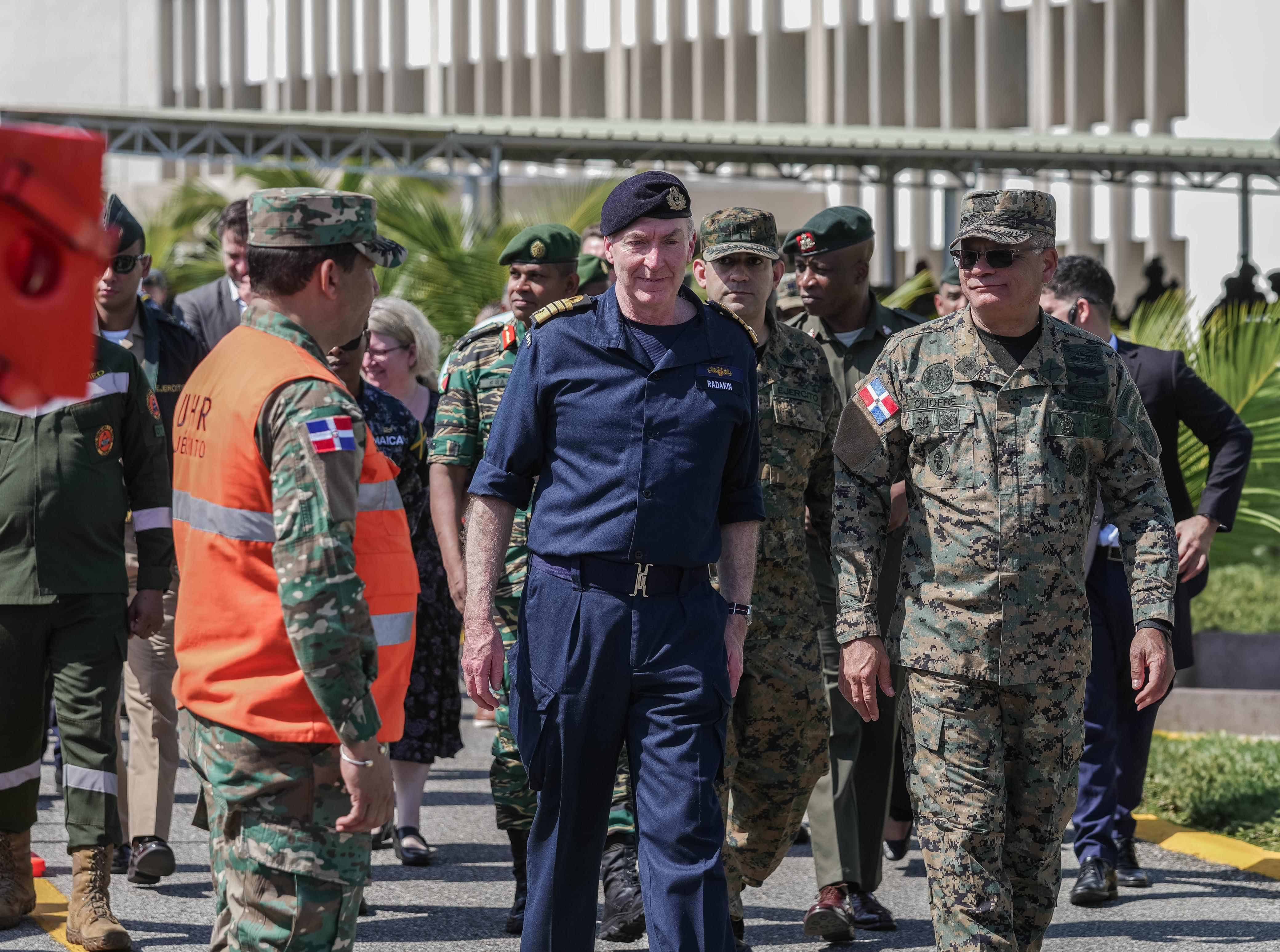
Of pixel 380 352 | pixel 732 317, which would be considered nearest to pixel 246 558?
pixel 732 317

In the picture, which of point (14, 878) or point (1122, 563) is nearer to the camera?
point (14, 878)

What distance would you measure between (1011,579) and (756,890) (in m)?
2.42

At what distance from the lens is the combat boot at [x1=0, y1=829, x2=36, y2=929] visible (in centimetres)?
571

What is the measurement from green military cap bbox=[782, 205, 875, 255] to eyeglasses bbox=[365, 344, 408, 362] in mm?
1844

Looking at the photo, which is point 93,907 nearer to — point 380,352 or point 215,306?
point 380,352

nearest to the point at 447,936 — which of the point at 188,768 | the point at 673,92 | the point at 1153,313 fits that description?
the point at 188,768

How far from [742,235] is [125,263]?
7.65 feet

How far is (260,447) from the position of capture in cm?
347

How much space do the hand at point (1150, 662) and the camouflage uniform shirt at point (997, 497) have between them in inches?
2.2

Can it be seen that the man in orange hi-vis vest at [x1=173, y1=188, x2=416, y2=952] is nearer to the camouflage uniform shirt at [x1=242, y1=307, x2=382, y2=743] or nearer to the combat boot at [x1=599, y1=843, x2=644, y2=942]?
the camouflage uniform shirt at [x1=242, y1=307, x2=382, y2=743]

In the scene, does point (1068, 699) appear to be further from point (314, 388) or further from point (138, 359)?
point (138, 359)

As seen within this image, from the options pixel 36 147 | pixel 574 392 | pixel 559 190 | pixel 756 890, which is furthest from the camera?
pixel 559 190

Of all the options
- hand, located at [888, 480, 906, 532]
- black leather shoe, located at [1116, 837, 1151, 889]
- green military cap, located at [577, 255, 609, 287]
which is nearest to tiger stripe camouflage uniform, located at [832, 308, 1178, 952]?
hand, located at [888, 480, 906, 532]

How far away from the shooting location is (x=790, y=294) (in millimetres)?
7617
